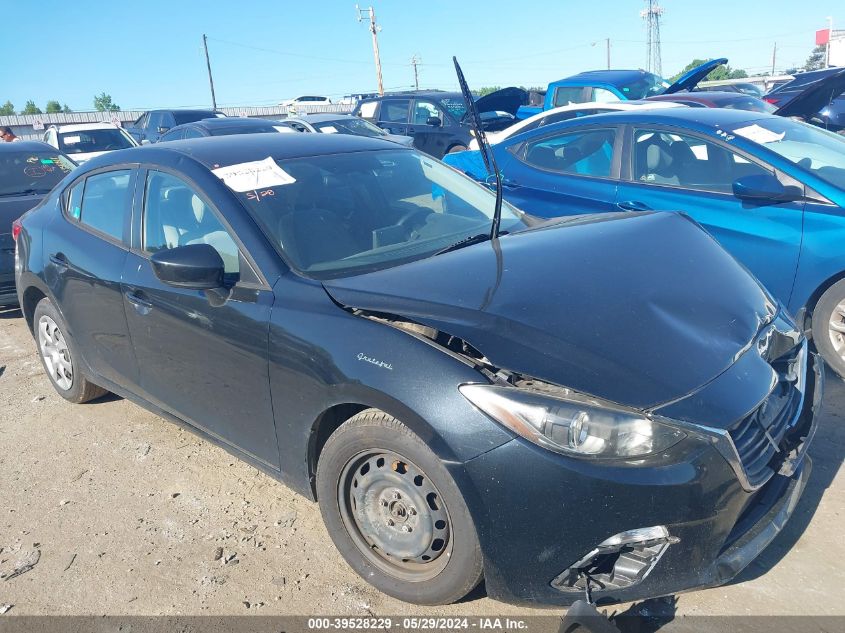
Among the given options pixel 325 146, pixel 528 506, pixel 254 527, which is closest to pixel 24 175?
pixel 325 146

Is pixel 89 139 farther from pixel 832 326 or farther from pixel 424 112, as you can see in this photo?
pixel 832 326

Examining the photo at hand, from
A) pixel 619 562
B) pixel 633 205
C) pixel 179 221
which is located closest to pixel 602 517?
pixel 619 562

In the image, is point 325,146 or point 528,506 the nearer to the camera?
point 528,506

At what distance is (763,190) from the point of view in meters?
4.22

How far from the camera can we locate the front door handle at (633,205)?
481cm

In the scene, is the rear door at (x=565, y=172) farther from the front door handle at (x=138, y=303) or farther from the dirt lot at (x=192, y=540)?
the front door handle at (x=138, y=303)

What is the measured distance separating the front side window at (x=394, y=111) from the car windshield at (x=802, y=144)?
10.4m

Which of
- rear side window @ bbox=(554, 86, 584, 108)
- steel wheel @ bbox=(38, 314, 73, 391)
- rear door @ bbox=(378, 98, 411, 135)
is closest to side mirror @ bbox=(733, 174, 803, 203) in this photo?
steel wheel @ bbox=(38, 314, 73, 391)

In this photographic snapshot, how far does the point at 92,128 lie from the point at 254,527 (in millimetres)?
12807

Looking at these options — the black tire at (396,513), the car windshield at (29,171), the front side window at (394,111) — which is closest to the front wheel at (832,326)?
the black tire at (396,513)

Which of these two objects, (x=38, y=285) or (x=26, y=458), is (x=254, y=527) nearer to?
(x=26, y=458)

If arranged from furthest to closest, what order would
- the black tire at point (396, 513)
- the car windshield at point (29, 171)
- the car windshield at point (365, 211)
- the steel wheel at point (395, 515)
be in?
1. the car windshield at point (29, 171)
2. the car windshield at point (365, 211)
3. the steel wheel at point (395, 515)
4. the black tire at point (396, 513)

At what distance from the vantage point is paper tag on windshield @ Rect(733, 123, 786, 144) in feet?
15.2

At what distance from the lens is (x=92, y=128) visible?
13.7 meters
